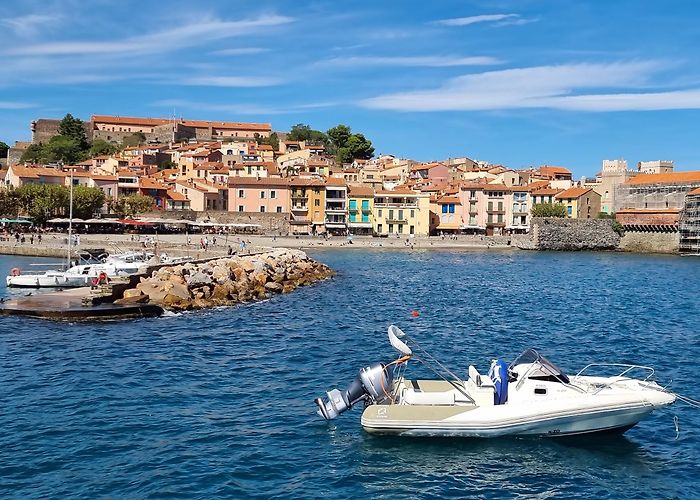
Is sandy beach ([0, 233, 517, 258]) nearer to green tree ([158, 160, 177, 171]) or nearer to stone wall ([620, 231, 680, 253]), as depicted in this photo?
stone wall ([620, 231, 680, 253])

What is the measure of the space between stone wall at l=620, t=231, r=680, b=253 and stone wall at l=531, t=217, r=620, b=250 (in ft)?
4.71

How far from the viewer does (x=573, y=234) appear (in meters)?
101

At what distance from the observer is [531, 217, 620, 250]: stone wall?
9831 centimetres

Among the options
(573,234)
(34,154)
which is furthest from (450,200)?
(34,154)

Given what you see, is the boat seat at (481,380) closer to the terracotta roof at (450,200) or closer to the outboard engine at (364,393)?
the outboard engine at (364,393)

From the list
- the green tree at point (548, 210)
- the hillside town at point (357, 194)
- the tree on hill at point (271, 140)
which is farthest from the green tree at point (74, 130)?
the green tree at point (548, 210)

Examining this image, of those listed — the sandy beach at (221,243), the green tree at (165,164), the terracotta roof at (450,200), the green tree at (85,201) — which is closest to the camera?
the sandy beach at (221,243)

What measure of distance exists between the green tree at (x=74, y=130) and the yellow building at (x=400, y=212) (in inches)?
3061

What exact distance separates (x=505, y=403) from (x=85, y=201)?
7272cm

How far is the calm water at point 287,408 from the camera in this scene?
47.9 feet

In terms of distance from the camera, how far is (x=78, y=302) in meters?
33.2

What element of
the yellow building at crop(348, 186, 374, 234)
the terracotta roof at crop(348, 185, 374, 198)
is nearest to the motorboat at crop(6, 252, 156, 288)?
the yellow building at crop(348, 186, 374, 234)

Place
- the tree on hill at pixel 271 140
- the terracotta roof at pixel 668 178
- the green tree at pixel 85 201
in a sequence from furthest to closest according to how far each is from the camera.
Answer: the tree on hill at pixel 271 140, the terracotta roof at pixel 668 178, the green tree at pixel 85 201

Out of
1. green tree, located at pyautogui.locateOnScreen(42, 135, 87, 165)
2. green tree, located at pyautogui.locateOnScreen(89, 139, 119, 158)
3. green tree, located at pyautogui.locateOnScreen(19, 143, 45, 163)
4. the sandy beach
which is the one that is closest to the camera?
the sandy beach
